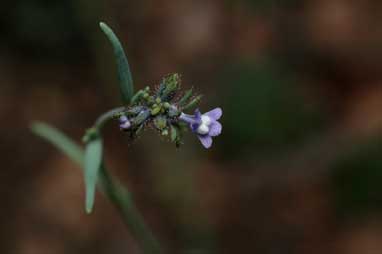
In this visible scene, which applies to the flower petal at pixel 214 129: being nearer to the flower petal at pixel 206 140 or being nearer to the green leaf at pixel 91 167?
the flower petal at pixel 206 140

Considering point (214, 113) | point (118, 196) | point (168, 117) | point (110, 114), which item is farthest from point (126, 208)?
point (214, 113)

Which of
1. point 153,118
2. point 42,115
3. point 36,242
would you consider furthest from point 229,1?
point 153,118

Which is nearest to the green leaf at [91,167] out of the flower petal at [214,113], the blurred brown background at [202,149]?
the flower petal at [214,113]

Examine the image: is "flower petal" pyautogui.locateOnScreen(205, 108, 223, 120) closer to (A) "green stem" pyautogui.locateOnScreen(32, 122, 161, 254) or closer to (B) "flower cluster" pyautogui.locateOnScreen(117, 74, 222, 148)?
(B) "flower cluster" pyautogui.locateOnScreen(117, 74, 222, 148)

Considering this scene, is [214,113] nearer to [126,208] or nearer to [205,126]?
[205,126]

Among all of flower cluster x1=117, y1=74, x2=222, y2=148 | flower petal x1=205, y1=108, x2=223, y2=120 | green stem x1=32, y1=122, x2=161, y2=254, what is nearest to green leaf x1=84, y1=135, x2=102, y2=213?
green stem x1=32, y1=122, x2=161, y2=254

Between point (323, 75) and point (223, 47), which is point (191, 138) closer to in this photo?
point (223, 47)
